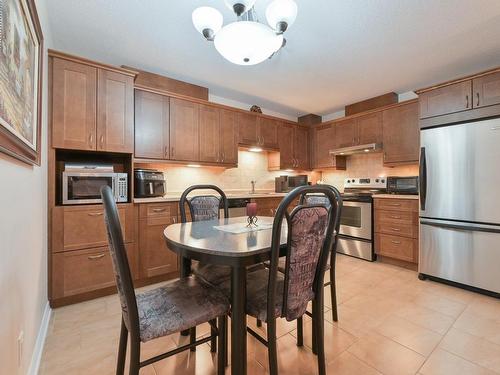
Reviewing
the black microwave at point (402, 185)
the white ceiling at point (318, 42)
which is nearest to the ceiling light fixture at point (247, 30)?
the white ceiling at point (318, 42)

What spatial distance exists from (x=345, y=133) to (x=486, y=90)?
5.97 ft

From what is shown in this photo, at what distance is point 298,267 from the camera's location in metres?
1.17

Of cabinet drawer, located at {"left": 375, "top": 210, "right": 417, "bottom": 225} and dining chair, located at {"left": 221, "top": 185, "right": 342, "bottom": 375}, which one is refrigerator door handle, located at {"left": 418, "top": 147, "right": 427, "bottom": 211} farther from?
dining chair, located at {"left": 221, "top": 185, "right": 342, "bottom": 375}

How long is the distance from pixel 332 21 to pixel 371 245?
2728 mm

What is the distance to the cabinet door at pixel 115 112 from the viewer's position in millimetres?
2314

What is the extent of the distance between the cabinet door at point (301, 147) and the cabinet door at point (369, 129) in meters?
0.95

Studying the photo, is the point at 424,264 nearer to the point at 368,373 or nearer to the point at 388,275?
the point at 388,275

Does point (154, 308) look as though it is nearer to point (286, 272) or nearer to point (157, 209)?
point (286, 272)

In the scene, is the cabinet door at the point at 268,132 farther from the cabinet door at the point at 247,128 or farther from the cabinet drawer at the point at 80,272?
the cabinet drawer at the point at 80,272

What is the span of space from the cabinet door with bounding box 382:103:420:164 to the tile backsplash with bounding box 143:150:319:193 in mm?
1585

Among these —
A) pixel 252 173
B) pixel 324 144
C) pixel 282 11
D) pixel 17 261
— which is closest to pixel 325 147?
pixel 324 144

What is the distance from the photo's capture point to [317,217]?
3.82ft

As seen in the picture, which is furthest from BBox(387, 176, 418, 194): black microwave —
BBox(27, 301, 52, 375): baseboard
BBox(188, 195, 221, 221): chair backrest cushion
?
BBox(27, 301, 52, 375): baseboard

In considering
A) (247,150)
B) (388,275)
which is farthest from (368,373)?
(247,150)
